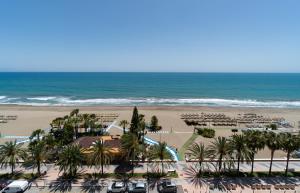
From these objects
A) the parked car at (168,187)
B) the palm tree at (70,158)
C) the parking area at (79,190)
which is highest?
the palm tree at (70,158)

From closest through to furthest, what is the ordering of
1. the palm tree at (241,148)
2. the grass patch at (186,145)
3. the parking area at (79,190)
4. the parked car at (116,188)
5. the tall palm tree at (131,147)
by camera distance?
the parked car at (116,188) < the parking area at (79,190) < the palm tree at (241,148) < the tall palm tree at (131,147) < the grass patch at (186,145)

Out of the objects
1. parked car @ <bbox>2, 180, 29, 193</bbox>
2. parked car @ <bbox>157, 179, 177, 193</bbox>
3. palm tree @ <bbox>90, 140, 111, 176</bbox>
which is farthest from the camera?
palm tree @ <bbox>90, 140, 111, 176</bbox>

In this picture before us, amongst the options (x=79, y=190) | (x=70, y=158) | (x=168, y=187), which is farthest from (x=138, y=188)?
(x=70, y=158)

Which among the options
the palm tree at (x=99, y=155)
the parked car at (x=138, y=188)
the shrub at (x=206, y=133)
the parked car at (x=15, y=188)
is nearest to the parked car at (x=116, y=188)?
the parked car at (x=138, y=188)

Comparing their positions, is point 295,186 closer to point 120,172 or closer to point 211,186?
point 211,186

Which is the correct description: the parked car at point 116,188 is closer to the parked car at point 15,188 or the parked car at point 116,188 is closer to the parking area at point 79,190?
the parking area at point 79,190

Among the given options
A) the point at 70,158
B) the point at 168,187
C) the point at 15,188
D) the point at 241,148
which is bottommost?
the point at 15,188

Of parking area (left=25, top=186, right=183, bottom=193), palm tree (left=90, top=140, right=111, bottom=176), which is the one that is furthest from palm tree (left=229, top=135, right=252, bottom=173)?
palm tree (left=90, top=140, right=111, bottom=176)

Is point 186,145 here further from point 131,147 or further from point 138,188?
point 138,188

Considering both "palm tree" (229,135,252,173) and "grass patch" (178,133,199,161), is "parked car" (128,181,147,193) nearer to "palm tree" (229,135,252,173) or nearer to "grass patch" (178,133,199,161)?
"grass patch" (178,133,199,161)

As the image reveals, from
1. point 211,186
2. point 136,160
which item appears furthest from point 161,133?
point 211,186

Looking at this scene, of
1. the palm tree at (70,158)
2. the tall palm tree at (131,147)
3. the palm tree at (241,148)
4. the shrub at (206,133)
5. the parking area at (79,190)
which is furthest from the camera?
the shrub at (206,133)

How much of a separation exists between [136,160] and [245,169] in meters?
15.6

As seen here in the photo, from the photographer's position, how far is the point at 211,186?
28.3 m
